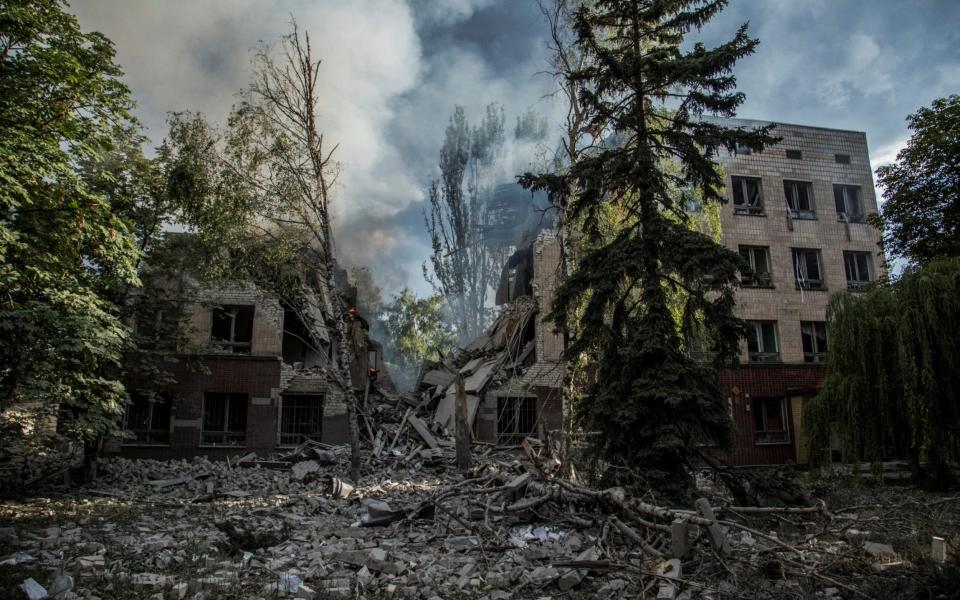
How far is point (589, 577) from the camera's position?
6641 mm

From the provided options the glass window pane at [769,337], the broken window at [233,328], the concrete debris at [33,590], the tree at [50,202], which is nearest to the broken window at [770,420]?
the glass window pane at [769,337]

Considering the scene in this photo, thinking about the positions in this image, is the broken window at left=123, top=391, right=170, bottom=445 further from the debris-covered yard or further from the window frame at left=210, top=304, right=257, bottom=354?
the debris-covered yard

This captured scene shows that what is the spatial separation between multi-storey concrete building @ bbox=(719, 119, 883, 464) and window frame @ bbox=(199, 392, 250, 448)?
61.7ft

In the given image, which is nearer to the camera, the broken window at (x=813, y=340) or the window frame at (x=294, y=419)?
the window frame at (x=294, y=419)

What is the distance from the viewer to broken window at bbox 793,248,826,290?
24.9 metres

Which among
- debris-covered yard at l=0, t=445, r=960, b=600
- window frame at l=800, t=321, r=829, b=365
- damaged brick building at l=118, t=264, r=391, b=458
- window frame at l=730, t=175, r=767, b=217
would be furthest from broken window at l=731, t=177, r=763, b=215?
damaged brick building at l=118, t=264, r=391, b=458

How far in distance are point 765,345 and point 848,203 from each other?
842cm

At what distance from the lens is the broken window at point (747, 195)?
25172 millimetres

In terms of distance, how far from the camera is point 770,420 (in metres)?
23.6

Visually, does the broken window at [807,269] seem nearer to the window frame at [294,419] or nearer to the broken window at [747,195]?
the broken window at [747,195]

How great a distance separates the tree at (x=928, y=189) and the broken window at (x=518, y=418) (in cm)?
1476

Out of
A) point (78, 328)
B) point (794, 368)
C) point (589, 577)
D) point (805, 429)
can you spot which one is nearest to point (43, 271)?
point (78, 328)

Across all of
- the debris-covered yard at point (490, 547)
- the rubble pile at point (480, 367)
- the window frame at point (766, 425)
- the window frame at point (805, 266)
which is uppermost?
the window frame at point (805, 266)

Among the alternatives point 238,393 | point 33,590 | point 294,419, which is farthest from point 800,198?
point 33,590
